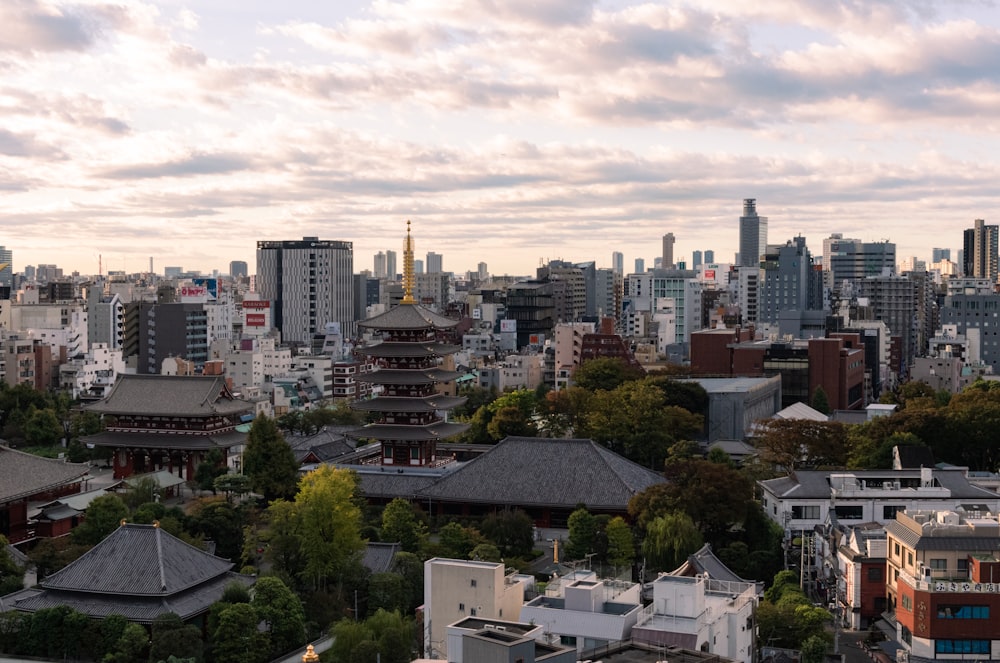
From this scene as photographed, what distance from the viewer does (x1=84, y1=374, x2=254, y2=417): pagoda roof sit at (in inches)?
2218

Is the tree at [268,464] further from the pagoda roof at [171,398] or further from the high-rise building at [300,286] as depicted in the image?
the high-rise building at [300,286]

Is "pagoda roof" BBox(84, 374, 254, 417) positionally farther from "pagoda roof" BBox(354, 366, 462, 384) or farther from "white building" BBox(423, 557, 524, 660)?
"white building" BBox(423, 557, 524, 660)

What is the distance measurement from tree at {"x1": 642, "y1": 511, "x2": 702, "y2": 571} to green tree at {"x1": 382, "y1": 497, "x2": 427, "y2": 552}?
7.72 meters

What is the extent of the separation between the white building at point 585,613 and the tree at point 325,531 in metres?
9.60

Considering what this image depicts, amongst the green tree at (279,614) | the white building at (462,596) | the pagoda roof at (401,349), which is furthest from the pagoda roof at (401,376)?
the white building at (462,596)

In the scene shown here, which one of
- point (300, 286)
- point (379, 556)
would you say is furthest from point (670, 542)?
point (300, 286)

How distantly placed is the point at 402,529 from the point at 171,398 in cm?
2140

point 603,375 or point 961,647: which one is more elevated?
point 603,375

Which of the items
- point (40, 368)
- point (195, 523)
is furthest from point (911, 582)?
point (40, 368)

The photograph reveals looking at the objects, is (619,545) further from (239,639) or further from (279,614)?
(239,639)

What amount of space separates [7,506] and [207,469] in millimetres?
11748

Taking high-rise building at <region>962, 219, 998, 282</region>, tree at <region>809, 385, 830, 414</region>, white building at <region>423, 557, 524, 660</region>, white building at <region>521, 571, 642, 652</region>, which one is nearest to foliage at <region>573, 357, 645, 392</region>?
tree at <region>809, 385, 830, 414</region>

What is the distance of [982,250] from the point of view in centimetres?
18588

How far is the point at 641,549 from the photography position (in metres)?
40.5
